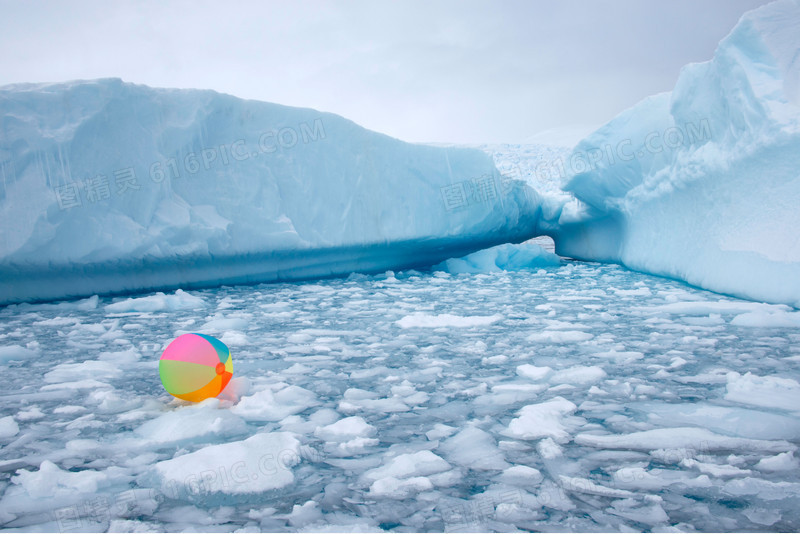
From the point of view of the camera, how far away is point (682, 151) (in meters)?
4.84

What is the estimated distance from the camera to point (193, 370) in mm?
1653

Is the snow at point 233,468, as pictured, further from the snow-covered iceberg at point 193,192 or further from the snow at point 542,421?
the snow-covered iceberg at point 193,192

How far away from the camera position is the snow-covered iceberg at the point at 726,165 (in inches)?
139

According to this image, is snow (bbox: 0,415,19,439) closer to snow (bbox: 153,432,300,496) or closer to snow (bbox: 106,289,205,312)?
snow (bbox: 153,432,300,496)

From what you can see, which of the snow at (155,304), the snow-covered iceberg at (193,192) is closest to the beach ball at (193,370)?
the snow at (155,304)

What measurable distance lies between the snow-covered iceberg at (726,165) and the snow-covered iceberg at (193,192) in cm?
231

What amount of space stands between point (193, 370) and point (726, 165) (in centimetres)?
420

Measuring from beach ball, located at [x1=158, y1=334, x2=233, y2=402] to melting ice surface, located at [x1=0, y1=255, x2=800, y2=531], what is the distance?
0.06 m

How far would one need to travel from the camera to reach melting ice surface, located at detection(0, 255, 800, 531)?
1.04 metres

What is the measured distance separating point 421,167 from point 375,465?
5668mm

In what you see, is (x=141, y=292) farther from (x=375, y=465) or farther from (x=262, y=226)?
(x=375, y=465)

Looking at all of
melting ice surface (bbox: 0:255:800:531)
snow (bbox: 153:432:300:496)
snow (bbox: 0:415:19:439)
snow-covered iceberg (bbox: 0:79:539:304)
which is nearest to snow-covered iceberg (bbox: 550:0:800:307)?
melting ice surface (bbox: 0:255:800:531)

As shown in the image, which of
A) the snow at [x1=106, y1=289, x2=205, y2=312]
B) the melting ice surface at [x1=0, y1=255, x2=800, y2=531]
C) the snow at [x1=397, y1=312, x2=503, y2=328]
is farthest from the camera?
the snow at [x1=106, y1=289, x2=205, y2=312]

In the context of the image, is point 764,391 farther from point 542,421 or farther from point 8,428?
point 8,428
